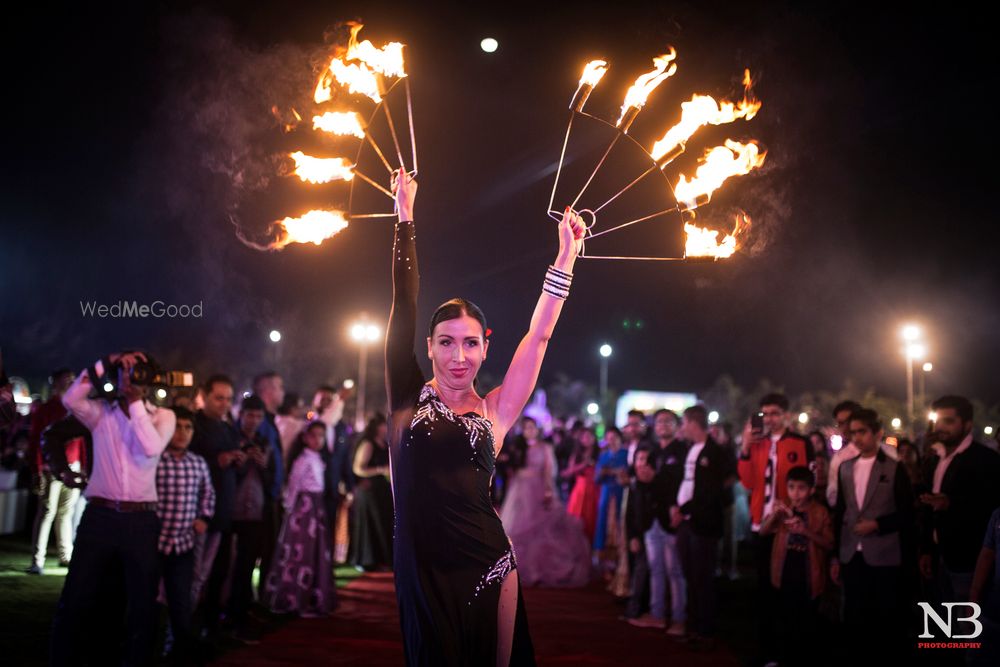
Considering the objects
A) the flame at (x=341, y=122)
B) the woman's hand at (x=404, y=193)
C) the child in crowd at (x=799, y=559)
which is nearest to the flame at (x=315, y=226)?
the flame at (x=341, y=122)

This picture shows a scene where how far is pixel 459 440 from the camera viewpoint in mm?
3234

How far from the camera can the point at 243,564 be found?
331 inches

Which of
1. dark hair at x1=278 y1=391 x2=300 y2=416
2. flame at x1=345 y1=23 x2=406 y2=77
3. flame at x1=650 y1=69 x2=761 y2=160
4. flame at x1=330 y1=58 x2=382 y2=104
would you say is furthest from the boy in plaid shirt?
flame at x1=650 y1=69 x2=761 y2=160

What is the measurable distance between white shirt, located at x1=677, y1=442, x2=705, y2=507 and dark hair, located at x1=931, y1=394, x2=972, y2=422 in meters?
2.53

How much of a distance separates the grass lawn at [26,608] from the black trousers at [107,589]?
124 cm

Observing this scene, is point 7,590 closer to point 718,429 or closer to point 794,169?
point 794,169

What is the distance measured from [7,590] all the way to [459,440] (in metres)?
8.50

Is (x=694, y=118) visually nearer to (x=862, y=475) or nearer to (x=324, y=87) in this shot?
(x=324, y=87)

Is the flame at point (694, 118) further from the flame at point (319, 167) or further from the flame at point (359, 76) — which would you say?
the flame at point (319, 167)

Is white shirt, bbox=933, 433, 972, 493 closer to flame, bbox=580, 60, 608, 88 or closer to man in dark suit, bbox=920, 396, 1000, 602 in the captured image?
man in dark suit, bbox=920, 396, 1000, 602

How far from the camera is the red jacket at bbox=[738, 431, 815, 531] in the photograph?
8.22 metres

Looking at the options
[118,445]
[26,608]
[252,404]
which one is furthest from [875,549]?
[26,608]

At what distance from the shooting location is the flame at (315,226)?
5.24m

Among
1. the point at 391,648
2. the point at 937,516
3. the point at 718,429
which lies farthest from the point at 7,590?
the point at 718,429
